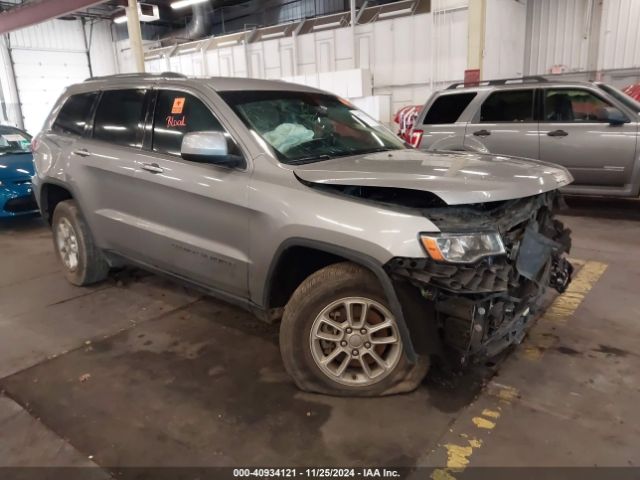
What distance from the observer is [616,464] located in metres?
2.19

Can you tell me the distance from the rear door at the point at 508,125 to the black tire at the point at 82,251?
480 cm

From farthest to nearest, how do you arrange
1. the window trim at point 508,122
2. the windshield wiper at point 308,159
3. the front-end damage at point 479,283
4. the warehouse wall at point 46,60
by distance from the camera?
the warehouse wall at point 46,60 < the window trim at point 508,122 < the windshield wiper at point 308,159 < the front-end damage at point 479,283

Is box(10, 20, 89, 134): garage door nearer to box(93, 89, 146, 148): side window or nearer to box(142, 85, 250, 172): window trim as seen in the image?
box(93, 89, 146, 148): side window

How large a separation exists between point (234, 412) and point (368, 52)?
11872 mm

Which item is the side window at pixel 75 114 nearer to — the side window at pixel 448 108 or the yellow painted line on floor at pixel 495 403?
the yellow painted line on floor at pixel 495 403

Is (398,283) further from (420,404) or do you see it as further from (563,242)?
(563,242)

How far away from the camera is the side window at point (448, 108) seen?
7.23m

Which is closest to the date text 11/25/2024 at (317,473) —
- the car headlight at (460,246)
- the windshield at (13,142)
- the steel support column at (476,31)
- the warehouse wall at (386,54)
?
the car headlight at (460,246)

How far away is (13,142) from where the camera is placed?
7711 mm

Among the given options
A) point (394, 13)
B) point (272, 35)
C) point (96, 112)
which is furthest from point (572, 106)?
point (272, 35)

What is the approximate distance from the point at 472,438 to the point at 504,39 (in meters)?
10.8

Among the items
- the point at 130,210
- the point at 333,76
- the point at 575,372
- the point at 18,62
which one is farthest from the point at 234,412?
the point at 18,62

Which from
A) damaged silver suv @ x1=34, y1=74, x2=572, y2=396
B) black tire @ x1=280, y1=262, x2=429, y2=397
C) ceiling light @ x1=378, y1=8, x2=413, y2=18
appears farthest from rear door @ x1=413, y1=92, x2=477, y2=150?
ceiling light @ x1=378, y1=8, x2=413, y2=18

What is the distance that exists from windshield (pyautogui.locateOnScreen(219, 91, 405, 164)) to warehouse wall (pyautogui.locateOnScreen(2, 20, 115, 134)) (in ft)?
56.7
